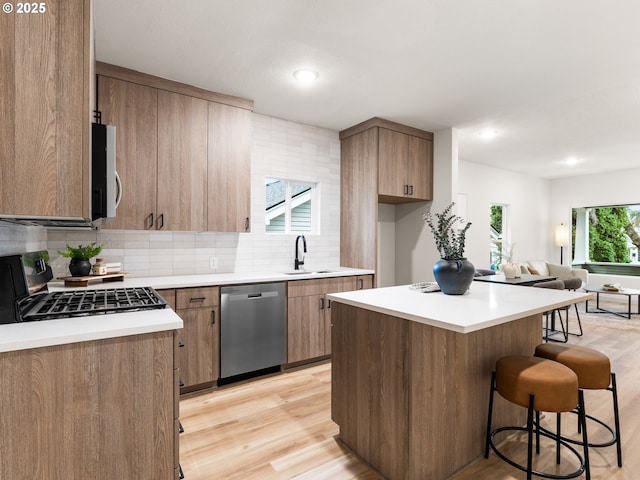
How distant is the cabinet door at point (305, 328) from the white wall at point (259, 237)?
662mm

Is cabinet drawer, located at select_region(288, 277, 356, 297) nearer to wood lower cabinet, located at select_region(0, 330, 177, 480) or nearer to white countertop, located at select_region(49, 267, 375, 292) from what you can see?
white countertop, located at select_region(49, 267, 375, 292)

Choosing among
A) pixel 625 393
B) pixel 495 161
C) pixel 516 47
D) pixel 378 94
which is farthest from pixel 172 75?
pixel 495 161

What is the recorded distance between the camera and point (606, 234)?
7.54 meters

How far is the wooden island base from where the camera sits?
5.40ft

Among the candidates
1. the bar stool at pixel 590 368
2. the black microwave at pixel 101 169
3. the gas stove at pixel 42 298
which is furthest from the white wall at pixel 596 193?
the black microwave at pixel 101 169

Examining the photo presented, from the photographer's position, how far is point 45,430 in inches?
45.8

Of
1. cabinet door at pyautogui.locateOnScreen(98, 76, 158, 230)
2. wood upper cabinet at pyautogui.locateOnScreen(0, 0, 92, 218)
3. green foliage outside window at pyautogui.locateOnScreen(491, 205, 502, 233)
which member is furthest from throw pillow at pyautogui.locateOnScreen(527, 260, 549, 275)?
wood upper cabinet at pyautogui.locateOnScreen(0, 0, 92, 218)

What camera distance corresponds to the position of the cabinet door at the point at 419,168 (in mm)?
4117

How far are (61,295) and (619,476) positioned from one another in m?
3.13

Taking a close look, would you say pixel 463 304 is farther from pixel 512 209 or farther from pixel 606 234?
pixel 606 234

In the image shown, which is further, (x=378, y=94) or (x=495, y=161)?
(x=495, y=161)

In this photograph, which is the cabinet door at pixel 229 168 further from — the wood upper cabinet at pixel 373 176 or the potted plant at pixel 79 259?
the wood upper cabinet at pixel 373 176

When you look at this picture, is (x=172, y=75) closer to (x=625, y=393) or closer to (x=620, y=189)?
(x=625, y=393)

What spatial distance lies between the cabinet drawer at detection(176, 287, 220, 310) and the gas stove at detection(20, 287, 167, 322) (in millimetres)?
635
